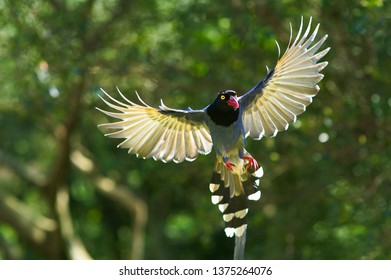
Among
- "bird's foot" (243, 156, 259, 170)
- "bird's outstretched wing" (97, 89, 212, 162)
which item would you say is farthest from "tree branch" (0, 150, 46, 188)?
"bird's foot" (243, 156, 259, 170)

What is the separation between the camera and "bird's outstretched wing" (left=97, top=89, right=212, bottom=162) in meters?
3.48

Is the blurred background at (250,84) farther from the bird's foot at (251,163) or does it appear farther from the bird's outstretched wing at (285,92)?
the bird's foot at (251,163)

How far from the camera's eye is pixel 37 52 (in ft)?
24.1

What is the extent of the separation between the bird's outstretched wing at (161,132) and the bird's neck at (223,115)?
0.41 feet

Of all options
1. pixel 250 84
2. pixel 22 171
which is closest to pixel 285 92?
pixel 250 84

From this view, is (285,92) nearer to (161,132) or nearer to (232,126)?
(232,126)

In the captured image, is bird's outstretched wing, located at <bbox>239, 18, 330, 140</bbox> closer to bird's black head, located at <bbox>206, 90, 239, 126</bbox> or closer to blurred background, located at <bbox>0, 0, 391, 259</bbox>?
bird's black head, located at <bbox>206, 90, 239, 126</bbox>

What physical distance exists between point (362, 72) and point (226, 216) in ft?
13.1

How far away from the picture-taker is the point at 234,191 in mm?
3590

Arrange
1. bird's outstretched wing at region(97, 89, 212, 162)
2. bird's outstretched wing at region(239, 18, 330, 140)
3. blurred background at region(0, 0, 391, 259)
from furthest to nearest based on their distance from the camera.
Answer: blurred background at region(0, 0, 391, 259) → bird's outstretched wing at region(97, 89, 212, 162) → bird's outstretched wing at region(239, 18, 330, 140)

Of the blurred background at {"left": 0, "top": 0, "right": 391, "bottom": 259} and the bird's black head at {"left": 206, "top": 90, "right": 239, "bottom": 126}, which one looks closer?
the bird's black head at {"left": 206, "top": 90, "right": 239, "bottom": 126}

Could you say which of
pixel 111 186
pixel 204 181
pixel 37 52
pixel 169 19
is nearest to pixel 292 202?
pixel 204 181
